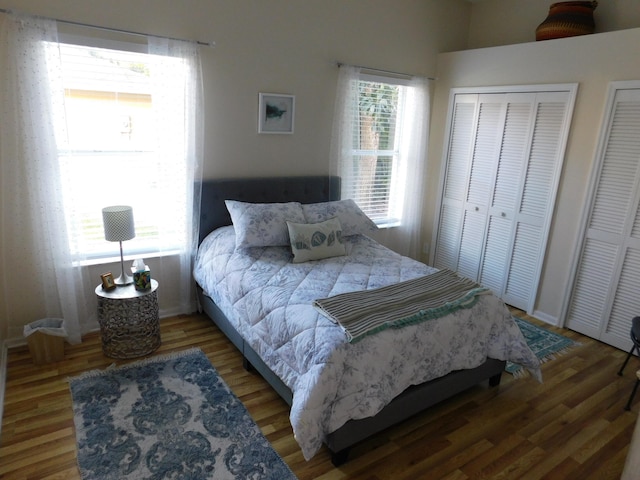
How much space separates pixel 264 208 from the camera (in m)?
3.23

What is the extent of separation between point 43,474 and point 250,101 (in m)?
2.78

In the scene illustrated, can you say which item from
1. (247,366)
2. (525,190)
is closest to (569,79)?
(525,190)

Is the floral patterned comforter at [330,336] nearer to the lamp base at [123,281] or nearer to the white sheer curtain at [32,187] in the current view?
the lamp base at [123,281]

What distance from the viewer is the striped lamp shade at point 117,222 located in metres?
2.71

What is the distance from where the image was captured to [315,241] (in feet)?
10.2

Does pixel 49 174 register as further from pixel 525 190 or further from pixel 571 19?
pixel 571 19

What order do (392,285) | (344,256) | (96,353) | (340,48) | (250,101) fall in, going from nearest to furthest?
(392,285) → (96,353) → (344,256) → (250,101) → (340,48)

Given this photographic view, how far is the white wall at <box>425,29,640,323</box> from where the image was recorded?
315 centimetres

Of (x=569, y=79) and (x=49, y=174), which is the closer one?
(x=49, y=174)

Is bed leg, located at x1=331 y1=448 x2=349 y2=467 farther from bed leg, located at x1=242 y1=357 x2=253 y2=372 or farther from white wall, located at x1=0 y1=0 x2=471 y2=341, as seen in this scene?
white wall, located at x1=0 y1=0 x2=471 y2=341

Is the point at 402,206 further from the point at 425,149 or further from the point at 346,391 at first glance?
the point at 346,391

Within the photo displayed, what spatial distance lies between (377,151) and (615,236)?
2185 mm

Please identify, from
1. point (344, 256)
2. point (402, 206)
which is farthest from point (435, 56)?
point (344, 256)

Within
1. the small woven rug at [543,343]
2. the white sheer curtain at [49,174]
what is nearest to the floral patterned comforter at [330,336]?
the white sheer curtain at [49,174]
